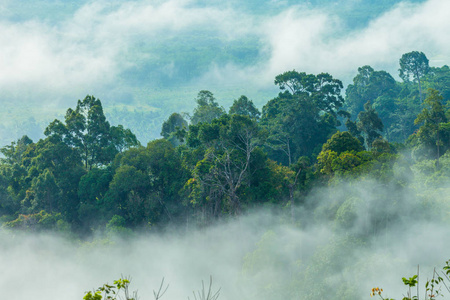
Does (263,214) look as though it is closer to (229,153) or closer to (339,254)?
(229,153)

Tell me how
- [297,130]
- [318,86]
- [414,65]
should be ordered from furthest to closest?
[414,65]
[318,86]
[297,130]

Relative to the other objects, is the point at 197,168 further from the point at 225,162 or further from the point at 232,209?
the point at 232,209

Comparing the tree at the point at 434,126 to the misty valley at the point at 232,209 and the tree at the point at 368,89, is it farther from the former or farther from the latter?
the tree at the point at 368,89

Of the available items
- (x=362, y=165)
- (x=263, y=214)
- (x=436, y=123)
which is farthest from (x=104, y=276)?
(x=436, y=123)

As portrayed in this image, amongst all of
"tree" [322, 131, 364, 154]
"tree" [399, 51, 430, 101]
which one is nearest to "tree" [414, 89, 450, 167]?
"tree" [322, 131, 364, 154]

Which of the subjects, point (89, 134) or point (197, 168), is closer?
point (197, 168)

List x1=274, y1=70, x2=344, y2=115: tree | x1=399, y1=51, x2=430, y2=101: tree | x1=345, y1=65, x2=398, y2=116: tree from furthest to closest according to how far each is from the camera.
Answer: x1=399, y1=51, x2=430, y2=101: tree → x1=345, y1=65, x2=398, y2=116: tree → x1=274, y1=70, x2=344, y2=115: tree

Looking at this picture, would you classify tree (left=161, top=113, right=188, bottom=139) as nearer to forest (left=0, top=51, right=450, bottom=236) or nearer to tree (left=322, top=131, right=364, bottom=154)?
forest (left=0, top=51, right=450, bottom=236)

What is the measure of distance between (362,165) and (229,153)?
8126 mm

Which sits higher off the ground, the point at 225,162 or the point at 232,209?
the point at 225,162

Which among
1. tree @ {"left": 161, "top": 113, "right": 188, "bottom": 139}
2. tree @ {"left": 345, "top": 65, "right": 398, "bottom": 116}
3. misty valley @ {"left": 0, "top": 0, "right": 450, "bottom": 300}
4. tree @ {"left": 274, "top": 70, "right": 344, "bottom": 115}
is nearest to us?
misty valley @ {"left": 0, "top": 0, "right": 450, "bottom": 300}

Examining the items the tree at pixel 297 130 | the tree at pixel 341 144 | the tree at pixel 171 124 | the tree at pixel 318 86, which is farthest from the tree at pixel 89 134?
the tree at pixel 318 86

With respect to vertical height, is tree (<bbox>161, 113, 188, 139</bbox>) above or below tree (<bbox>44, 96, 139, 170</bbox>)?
above

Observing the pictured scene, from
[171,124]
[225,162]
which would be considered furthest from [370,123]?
[171,124]
